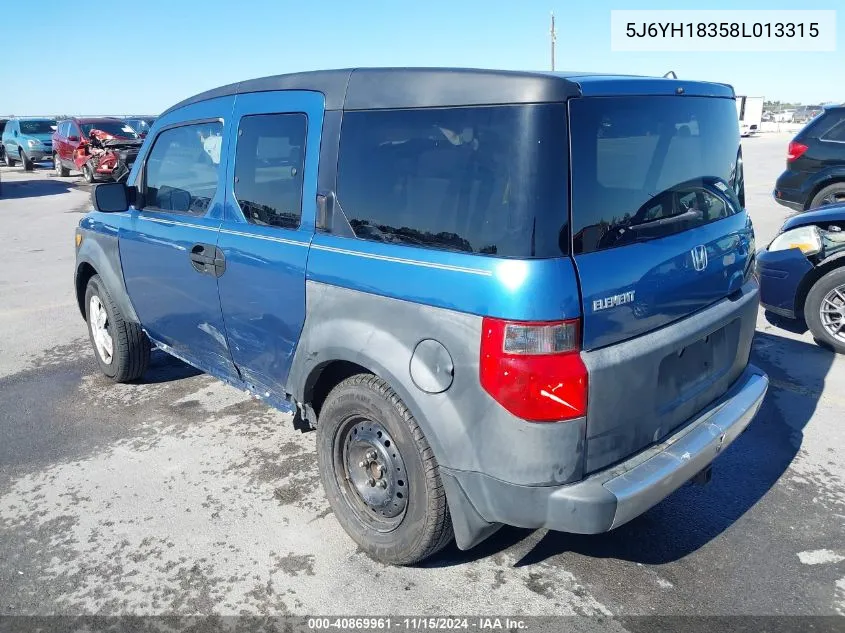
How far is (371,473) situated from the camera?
113 inches

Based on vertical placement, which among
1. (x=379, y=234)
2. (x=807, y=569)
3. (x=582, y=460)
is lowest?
(x=807, y=569)

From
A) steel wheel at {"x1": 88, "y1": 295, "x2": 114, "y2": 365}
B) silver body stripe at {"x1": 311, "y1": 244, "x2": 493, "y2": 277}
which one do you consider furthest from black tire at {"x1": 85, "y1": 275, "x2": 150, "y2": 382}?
silver body stripe at {"x1": 311, "y1": 244, "x2": 493, "y2": 277}

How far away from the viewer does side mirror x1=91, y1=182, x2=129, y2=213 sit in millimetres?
4055

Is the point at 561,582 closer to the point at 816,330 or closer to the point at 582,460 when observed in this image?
the point at 582,460

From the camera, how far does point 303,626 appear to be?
2.52m

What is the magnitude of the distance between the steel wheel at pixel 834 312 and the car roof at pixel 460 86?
2848 mm

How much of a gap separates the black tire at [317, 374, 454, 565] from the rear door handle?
98 cm

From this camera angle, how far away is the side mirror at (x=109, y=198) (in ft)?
13.3

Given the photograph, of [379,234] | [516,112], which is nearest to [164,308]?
[379,234]

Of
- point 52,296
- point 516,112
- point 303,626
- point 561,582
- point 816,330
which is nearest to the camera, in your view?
point 516,112

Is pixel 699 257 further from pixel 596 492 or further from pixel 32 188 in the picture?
pixel 32 188

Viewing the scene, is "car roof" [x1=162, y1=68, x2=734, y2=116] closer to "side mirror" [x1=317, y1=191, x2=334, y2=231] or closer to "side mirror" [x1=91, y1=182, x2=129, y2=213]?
"side mirror" [x1=317, y1=191, x2=334, y2=231]

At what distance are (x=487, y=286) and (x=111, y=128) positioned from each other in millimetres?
21209

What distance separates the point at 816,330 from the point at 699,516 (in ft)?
9.73
